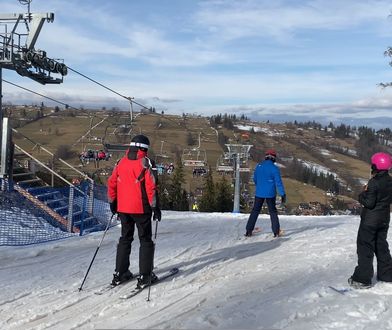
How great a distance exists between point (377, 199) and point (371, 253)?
0.68 m

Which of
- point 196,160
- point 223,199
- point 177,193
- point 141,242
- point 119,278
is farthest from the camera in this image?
point 177,193

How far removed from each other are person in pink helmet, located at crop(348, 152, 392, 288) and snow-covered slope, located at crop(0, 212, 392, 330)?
0.89 feet

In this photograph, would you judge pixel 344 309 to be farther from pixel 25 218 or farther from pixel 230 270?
pixel 25 218

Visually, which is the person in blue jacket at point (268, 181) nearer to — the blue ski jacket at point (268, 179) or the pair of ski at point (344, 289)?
the blue ski jacket at point (268, 179)

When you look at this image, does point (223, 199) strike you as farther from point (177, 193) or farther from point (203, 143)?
point (203, 143)

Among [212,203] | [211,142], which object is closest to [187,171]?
[211,142]

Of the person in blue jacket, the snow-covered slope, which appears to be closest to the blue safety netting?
the snow-covered slope

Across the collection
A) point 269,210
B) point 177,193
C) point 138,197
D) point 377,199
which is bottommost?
point 177,193


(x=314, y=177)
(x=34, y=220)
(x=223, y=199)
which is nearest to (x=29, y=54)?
(x=34, y=220)

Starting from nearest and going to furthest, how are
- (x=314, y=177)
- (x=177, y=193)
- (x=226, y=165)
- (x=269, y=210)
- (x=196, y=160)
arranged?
(x=269, y=210), (x=226, y=165), (x=196, y=160), (x=177, y=193), (x=314, y=177)

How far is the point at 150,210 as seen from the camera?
248 inches

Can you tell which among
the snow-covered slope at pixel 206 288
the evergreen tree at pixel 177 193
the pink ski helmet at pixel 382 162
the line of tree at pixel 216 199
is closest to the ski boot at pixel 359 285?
the snow-covered slope at pixel 206 288

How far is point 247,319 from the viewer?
5039mm

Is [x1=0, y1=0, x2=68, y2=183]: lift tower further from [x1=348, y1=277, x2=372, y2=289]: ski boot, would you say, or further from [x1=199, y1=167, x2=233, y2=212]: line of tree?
[x1=199, y1=167, x2=233, y2=212]: line of tree
